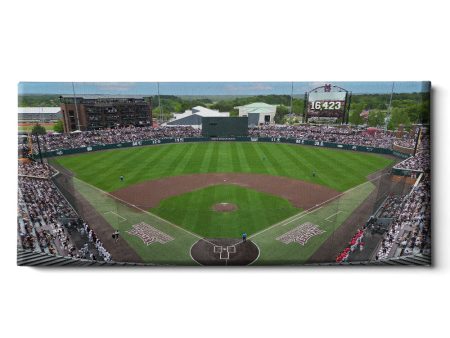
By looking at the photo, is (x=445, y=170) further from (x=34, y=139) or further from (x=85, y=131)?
(x=85, y=131)

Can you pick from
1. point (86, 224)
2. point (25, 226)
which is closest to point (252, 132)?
point (86, 224)

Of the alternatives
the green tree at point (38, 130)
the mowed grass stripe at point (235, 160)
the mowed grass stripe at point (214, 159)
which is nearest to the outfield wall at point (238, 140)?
the mowed grass stripe at point (235, 160)

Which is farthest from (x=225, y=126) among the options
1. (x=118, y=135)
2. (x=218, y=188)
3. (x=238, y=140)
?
(x=118, y=135)

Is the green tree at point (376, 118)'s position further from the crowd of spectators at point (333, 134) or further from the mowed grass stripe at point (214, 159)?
the mowed grass stripe at point (214, 159)

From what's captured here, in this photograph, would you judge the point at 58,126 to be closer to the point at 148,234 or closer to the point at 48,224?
the point at 48,224

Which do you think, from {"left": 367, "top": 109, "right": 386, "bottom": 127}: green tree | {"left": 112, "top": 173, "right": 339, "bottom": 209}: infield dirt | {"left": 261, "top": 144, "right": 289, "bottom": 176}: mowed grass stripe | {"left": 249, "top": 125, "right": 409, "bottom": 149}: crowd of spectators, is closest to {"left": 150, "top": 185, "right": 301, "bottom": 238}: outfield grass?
{"left": 112, "top": 173, "right": 339, "bottom": 209}: infield dirt
